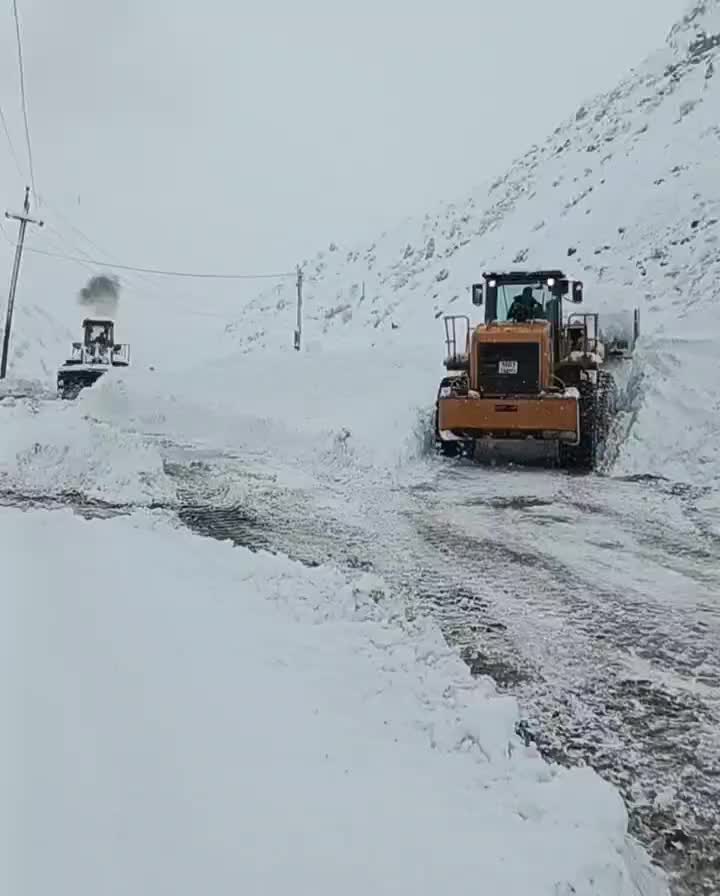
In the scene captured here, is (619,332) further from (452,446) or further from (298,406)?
(298,406)

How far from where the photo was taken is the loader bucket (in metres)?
14.7

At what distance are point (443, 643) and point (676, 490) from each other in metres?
6.16

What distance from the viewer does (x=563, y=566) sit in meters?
6.46

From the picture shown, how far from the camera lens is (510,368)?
11820 mm

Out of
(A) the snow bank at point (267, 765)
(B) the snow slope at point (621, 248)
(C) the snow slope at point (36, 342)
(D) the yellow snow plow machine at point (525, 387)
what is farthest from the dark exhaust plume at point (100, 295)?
(A) the snow bank at point (267, 765)

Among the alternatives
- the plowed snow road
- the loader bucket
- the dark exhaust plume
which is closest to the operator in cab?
the loader bucket

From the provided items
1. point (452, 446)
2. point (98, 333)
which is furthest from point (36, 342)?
point (452, 446)

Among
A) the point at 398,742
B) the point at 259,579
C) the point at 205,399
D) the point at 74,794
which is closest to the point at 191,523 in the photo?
the point at 259,579

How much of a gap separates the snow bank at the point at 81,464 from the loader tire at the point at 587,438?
5594mm

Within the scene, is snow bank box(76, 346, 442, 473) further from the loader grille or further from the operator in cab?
the operator in cab

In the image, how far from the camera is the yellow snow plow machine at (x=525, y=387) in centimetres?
1119

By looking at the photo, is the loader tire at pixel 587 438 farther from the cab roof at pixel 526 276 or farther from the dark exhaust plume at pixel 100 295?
the dark exhaust plume at pixel 100 295

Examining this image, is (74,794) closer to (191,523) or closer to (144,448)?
(191,523)

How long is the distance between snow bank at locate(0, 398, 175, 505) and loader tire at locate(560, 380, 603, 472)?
18.4 ft
